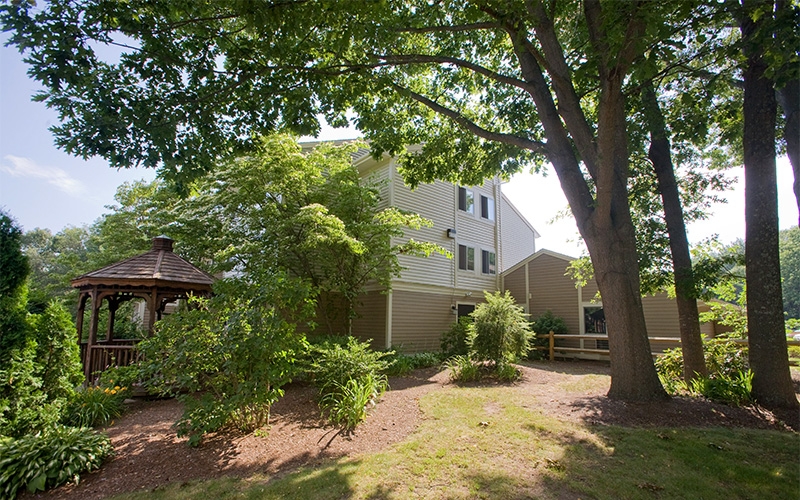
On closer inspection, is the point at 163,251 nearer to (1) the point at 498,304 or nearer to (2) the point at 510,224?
(1) the point at 498,304

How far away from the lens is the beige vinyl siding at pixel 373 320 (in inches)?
547

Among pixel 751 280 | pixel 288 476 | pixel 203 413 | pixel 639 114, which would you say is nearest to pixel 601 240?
pixel 751 280

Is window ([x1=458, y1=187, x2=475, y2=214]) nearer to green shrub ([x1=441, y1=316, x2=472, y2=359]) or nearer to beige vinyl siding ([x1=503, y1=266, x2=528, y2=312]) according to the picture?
beige vinyl siding ([x1=503, y1=266, x2=528, y2=312])

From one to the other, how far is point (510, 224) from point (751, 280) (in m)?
15.1

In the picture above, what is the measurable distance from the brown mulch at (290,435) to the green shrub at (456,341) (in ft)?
16.2

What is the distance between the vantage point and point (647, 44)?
4812 millimetres

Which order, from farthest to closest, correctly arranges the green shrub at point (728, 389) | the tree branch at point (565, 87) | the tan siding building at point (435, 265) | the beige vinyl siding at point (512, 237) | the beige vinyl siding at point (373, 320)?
the beige vinyl siding at point (512, 237) < the tan siding building at point (435, 265) < the beige vinyl siding at point (373, 320) < the tree branch at point (565, 87) < the green shrub at point (728, 389)

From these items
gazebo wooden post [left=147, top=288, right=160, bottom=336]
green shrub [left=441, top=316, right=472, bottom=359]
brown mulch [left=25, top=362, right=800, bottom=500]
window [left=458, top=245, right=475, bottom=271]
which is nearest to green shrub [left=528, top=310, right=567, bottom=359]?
window [left=458, top=245, right=475, bottom=271]

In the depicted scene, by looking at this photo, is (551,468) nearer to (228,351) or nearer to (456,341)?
(228,351)

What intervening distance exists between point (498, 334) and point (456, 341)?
10.7ft

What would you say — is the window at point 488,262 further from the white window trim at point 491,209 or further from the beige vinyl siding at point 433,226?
the beige vinyl siding at point 433,226

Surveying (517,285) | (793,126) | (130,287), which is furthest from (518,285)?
(130,287)

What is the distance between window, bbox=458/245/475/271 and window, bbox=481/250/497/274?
70 centimetres

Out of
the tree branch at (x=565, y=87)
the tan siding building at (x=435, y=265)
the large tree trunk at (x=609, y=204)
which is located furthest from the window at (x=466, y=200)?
the tree branch at (x=565, y=87)
